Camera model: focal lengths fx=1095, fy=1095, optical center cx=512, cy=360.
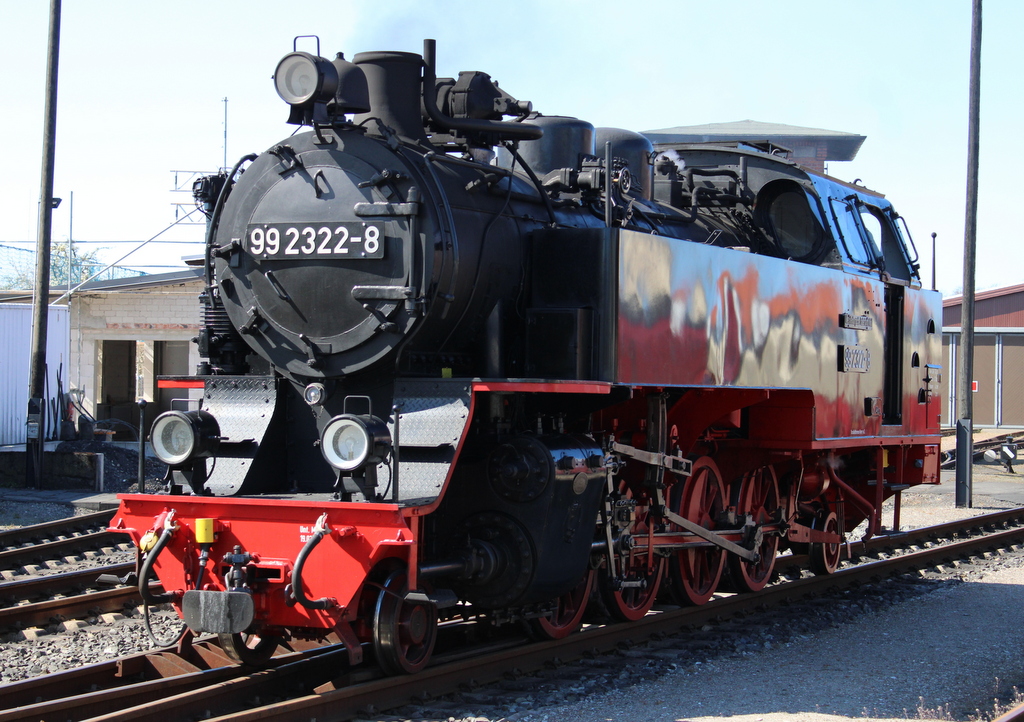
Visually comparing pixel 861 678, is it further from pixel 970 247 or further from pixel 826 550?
pixel 970 247

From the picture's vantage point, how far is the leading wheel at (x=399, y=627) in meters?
5.33

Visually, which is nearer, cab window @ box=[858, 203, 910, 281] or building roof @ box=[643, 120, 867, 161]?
cab window @ box=[858, 203, 910, 281]

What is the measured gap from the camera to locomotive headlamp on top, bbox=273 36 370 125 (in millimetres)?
5930

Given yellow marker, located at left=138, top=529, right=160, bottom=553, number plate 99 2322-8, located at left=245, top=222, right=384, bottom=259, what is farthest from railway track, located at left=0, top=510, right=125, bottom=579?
number plate 99 2322-8, located at left=245, top=222, right=384, bottom=259

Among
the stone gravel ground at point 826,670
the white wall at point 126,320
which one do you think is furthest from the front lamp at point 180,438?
the white wall at point 126,320

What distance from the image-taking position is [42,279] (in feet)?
47.8

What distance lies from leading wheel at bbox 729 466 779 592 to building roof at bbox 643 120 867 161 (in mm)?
29245

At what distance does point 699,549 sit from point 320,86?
176 inches

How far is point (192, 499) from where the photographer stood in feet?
18.4

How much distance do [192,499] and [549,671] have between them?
2.17 meters

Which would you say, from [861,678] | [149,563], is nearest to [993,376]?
[861,678]

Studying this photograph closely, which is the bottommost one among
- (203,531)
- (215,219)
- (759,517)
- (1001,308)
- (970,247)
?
(759,517)

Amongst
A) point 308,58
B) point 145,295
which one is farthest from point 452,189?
point 145,295

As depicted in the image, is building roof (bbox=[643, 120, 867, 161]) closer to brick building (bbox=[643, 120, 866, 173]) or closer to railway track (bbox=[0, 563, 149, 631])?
brick building (bbox=[643, 120, 866, 173])
